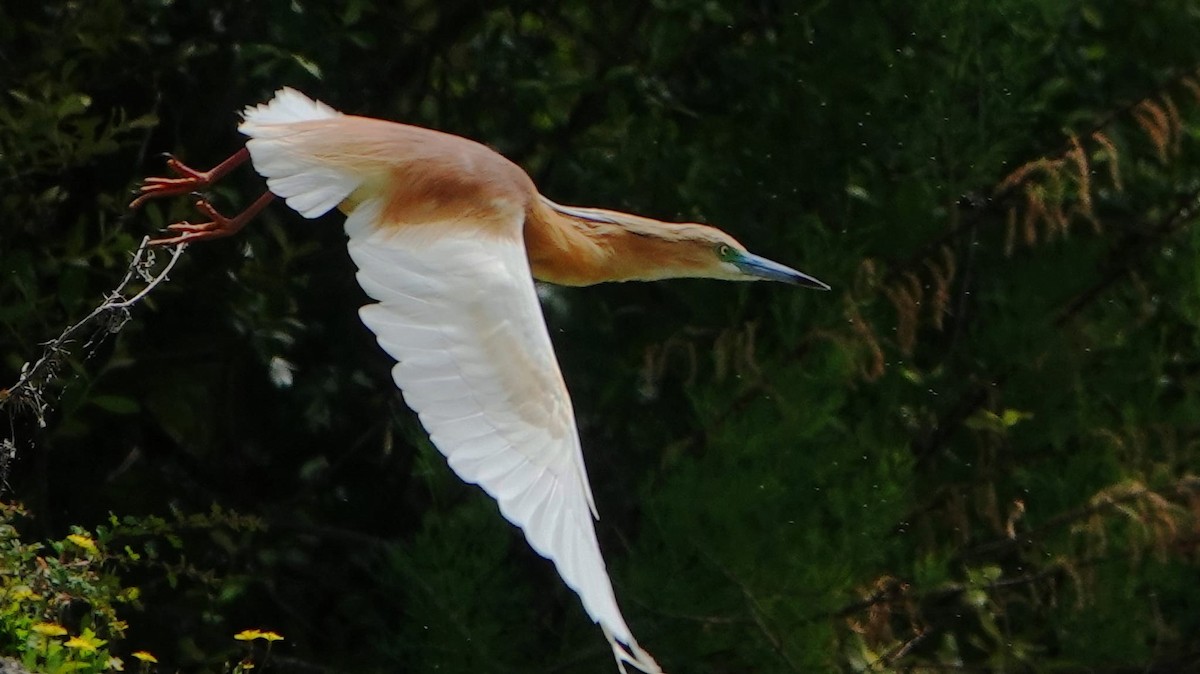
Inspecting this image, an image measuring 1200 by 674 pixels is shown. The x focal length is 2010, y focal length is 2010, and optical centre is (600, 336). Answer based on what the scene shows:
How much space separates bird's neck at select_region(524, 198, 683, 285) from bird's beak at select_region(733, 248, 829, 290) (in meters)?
0.12

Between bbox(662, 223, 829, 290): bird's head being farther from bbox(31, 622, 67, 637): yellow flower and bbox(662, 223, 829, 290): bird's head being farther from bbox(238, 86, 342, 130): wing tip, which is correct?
bbox(31, 622, 67, 637): yellow flower

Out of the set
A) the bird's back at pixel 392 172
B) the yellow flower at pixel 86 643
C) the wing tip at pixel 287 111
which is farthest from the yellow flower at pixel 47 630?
the wing tip at pixel 287 111

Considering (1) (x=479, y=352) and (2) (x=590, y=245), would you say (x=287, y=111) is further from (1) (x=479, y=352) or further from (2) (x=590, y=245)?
(1) (x=479, y=352)

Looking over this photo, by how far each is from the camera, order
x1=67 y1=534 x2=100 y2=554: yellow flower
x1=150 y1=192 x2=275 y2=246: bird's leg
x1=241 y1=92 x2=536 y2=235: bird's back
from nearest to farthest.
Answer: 1. x1=67 y1=534 x2=100 y2=554: yellow flower
2. x1=241 y1=92 x2=536 y2=235: bird's back
3. x1=150 y1=192 x2=275 y2=246: bird's leg

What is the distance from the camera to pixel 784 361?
395cm

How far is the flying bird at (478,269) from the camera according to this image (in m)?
2.58

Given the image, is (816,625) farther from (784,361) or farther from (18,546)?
(18,546)

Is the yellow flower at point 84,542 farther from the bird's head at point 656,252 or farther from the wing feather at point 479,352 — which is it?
the bird's head at point 656,252

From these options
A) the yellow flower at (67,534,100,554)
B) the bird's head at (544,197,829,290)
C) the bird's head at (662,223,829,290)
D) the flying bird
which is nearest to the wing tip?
the flying bird

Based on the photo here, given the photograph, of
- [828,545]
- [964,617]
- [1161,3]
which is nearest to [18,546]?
[828,545]

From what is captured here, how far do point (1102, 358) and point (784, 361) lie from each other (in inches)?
31.7

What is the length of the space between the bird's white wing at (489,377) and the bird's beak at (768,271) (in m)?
0.66

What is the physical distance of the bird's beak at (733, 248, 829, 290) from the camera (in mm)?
3471

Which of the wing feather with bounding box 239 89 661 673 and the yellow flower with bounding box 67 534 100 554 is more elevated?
the wing feather with bounding box 239 89 661 673
